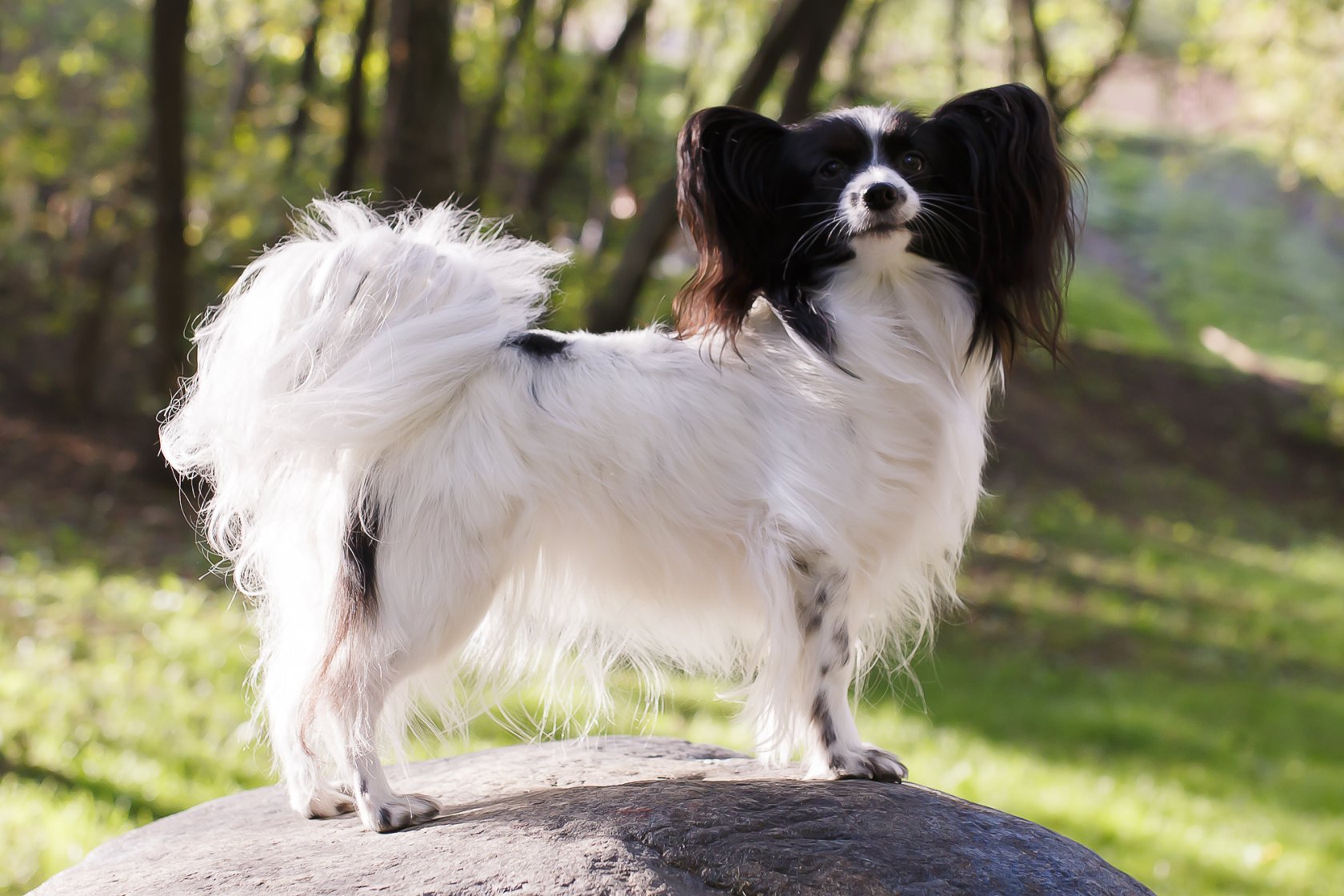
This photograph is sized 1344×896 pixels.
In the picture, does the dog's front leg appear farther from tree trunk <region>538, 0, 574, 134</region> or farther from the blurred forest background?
tree trunk <region>538, 0, 574, 134</region>

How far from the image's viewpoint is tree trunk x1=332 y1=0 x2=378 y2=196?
8617 millimetres

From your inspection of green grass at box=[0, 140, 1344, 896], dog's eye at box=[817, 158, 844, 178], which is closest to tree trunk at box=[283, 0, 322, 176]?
green grass at box=[0, 140, 1344, 896]

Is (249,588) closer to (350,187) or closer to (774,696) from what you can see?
(774,696)

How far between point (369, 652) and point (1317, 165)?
Result: 47.6ft

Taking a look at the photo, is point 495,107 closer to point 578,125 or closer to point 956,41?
point 578,125

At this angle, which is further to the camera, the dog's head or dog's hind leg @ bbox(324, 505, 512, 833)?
the dog's head

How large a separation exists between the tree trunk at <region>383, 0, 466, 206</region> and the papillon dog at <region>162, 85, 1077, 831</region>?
3504 millimetres

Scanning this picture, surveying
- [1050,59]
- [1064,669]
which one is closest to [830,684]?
[1064,669]

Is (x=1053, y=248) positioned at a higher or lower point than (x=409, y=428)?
higher

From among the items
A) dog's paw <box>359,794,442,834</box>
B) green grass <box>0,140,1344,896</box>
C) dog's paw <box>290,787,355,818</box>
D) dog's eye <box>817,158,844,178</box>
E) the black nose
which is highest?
dog's eye <box>817,158,844,178</box>

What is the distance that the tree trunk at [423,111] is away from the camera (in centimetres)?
649

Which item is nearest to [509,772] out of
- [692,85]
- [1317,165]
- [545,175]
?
[545,175]

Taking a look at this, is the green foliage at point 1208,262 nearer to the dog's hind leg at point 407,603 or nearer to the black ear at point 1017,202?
the black ear at point 1017,202

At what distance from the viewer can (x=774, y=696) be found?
304 cm
